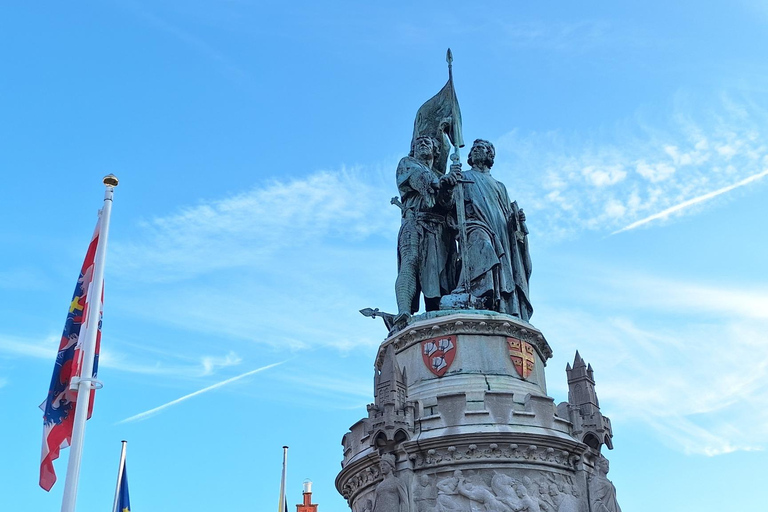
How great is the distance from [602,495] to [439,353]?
4.41 metres

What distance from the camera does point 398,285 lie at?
21656 millimetres

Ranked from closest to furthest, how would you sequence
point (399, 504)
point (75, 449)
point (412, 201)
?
point (75, 449) < point (399, 504) < point (412, 201)

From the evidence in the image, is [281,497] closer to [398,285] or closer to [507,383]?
[398,285]

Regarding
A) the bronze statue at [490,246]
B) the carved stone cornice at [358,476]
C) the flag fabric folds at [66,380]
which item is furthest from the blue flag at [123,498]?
the bronze statue at [490,246]

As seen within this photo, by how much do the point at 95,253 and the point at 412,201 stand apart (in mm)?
9303

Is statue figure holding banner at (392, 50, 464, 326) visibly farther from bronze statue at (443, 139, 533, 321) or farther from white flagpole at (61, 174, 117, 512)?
white flagpole at (61, 174, 117, 512)

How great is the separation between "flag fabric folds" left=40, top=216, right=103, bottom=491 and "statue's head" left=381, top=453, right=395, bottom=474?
18.6 ft

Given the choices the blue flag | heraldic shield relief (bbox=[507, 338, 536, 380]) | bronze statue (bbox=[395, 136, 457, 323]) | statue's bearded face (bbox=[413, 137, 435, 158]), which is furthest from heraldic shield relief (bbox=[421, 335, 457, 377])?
the blue flag

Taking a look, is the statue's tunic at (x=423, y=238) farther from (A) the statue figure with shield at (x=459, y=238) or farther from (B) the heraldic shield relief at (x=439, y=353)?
(B) the heraldic shield relief at (x=439, y=353)

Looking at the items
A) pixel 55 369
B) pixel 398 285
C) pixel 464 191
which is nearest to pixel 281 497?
pixel 398 285

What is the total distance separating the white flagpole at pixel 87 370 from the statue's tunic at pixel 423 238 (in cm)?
822

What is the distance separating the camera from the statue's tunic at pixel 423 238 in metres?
21.7

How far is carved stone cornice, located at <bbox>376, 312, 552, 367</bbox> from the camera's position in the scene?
18.7 meters

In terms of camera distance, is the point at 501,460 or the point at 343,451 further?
the point at 343,451
